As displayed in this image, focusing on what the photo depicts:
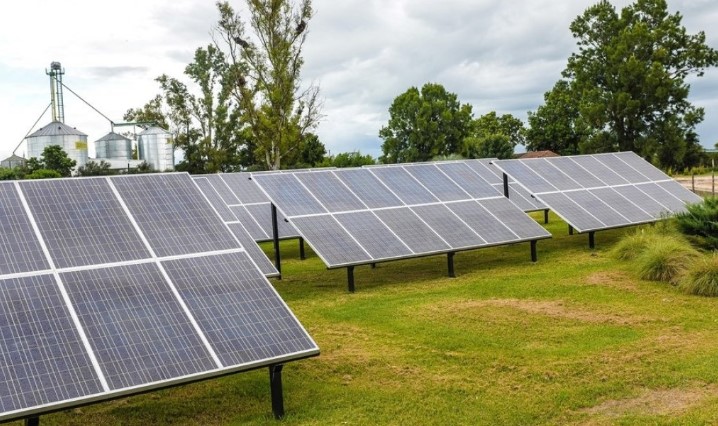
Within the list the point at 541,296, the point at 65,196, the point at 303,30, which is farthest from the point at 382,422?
the point at 303,30

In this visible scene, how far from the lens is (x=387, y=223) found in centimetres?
1541

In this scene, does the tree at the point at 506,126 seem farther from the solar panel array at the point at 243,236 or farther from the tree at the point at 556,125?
the solar panel array at the point at 243,236

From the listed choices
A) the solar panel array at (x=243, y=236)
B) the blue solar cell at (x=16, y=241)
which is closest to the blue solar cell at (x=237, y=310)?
the blue solar cell at (x=16, y=241)

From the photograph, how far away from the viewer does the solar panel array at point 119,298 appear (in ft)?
20.9

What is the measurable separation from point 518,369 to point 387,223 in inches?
272

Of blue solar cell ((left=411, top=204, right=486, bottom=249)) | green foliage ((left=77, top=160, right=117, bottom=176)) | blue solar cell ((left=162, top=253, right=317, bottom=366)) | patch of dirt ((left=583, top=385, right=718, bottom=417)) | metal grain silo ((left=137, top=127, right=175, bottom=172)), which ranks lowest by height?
patch of dirt ((left=583, top=385, right=718, bottom=417))

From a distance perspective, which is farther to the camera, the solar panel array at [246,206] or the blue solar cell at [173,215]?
the solar panel array at [246,206]

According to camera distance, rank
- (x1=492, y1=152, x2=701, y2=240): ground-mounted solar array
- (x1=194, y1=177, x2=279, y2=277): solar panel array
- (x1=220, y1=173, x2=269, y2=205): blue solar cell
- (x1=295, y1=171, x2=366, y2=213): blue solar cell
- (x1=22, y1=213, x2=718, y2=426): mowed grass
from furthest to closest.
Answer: (x1=220, y1=173, x2=269, y2=205): blue solar cell → (x1=492, y1=152, x2=701, y2=240): ground-mounted solar array → (x1=295, y1=171, x2=366, y2=213): blue solar cell → (x1=194, y1=177, x2=279, y2=277): solar panel array → (x1=22, y1=213, x2=718, y2=426): mowed grass

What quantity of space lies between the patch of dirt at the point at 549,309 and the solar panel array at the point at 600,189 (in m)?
5.08

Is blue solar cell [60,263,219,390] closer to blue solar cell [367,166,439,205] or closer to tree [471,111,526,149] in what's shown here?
blue solar cell [367,166,439,205]

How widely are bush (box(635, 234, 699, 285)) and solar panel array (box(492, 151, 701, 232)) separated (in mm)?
2274

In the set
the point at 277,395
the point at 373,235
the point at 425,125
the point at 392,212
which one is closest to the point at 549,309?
the point at 373,235

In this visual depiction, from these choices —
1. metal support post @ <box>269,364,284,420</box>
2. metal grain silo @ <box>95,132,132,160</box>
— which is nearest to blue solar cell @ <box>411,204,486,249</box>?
metal support post @ <box>269,364,284,420</box>

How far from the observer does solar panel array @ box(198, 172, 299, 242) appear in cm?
1827
